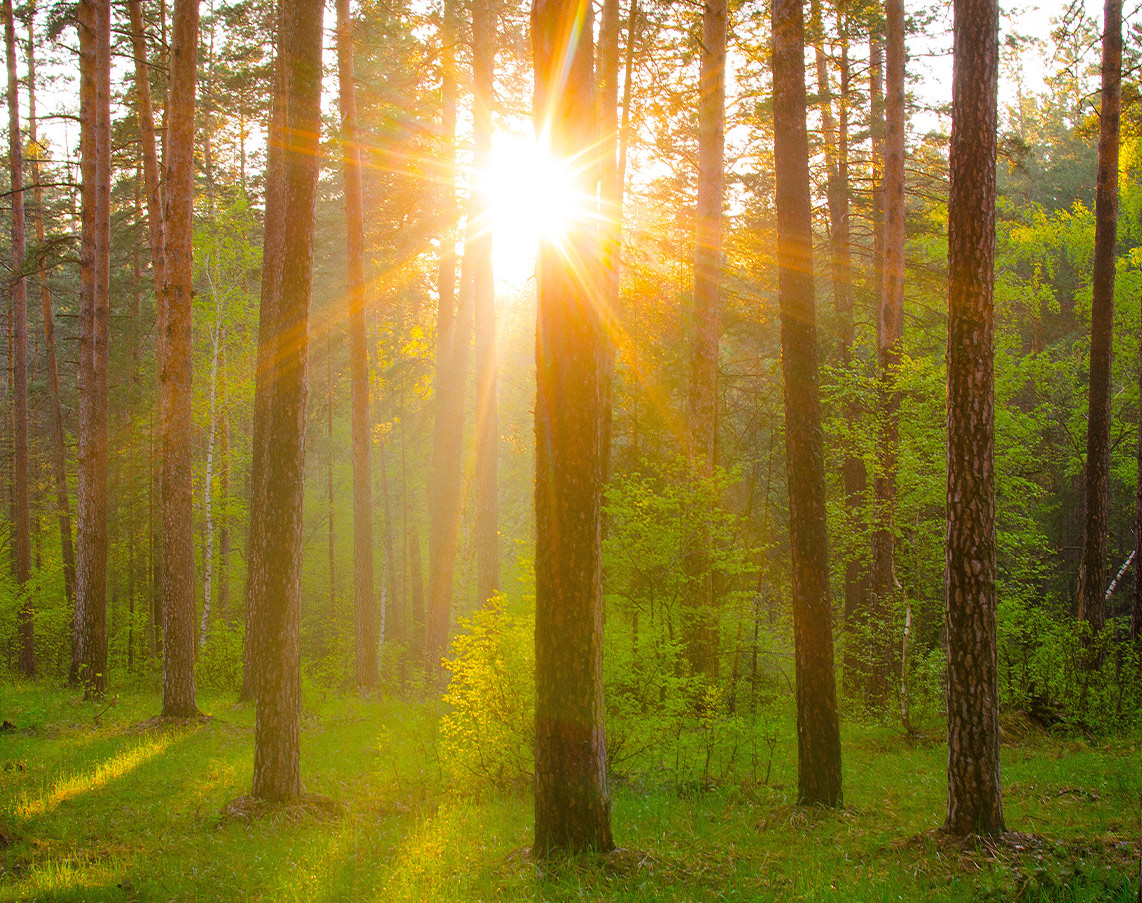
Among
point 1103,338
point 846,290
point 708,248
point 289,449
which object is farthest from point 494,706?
point 846,290

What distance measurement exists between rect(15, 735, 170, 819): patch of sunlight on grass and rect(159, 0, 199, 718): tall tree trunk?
159 cm

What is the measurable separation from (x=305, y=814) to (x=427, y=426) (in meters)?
→ 26.5

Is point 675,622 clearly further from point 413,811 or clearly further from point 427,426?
point 427,426

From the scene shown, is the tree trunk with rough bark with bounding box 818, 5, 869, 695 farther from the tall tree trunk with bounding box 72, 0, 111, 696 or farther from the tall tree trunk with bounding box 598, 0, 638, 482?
the tall tree trunk with bounding box 72, 0, 111, 696

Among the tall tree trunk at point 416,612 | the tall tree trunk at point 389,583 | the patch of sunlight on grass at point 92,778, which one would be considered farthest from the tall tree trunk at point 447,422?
the tall tree trunk at point 389,583

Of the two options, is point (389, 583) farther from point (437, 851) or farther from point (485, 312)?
point (437, 851)

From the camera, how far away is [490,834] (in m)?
7.16

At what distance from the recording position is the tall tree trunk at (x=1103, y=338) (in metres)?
15.1

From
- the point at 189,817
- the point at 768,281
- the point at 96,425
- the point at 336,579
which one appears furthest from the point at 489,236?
the point at 336,579

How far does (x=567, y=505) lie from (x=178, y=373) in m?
9.63

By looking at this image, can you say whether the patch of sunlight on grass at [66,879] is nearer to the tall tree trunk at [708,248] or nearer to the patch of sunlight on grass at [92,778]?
the patch of sunlight on grass at [92,778]

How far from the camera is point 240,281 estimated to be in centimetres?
2575

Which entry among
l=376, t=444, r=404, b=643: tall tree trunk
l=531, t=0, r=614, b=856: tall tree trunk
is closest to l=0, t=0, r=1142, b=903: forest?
l=531, t=0, r=614, b=856: tall tree trunk

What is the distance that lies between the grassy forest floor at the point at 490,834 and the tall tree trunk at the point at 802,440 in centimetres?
70
